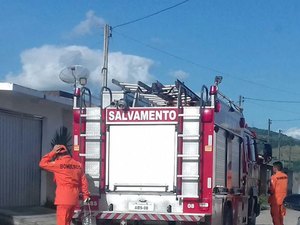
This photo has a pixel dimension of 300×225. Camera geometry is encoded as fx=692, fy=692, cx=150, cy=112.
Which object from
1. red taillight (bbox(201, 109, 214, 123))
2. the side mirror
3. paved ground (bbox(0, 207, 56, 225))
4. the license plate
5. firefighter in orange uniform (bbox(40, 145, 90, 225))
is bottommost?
paved ground (bbox(0, 207, 56, 225))

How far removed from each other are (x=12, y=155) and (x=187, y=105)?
248 inches

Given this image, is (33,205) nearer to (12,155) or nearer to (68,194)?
(12,155)

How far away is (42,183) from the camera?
19.2 meters

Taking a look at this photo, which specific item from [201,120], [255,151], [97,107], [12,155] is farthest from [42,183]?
[201,120]

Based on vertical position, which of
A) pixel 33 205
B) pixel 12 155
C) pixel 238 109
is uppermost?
pixel 238 109

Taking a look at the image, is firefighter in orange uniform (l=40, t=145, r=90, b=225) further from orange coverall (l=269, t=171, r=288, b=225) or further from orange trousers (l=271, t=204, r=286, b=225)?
orange trousers (l=271, t=204, r=286, b=225)

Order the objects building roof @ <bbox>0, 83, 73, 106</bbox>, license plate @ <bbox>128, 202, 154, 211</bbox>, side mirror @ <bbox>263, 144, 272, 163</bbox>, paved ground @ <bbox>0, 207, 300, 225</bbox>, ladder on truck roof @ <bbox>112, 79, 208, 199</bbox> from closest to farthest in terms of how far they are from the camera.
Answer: ladder on truck roof @ <bbox>112, 79, 208, 199</bbox>
license plate @ <bbox>128, 202, 154, 211</bbox>
building roof @ <bbox>0, 83, 73, 106</bbox>
paved ground @ <bbox>0, 207, 300, 225</bbox>
side mirror @ <bbox>263, 144, 272, 163</bbox>

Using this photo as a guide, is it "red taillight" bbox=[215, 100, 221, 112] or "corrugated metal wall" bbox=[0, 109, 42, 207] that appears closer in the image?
"red taillight" bbox=[215, 100, 221, 112]

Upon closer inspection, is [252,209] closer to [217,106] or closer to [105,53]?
[217,106]

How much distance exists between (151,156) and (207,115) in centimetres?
122

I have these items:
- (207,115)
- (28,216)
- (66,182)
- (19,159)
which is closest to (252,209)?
(28,216)

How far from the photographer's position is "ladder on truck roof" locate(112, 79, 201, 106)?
1282 cm

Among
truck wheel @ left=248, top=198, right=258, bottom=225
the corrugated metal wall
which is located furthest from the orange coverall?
the corrugated metal wall

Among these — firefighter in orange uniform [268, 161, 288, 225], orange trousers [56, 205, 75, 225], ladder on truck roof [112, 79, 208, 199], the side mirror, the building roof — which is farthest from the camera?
the side mirror
